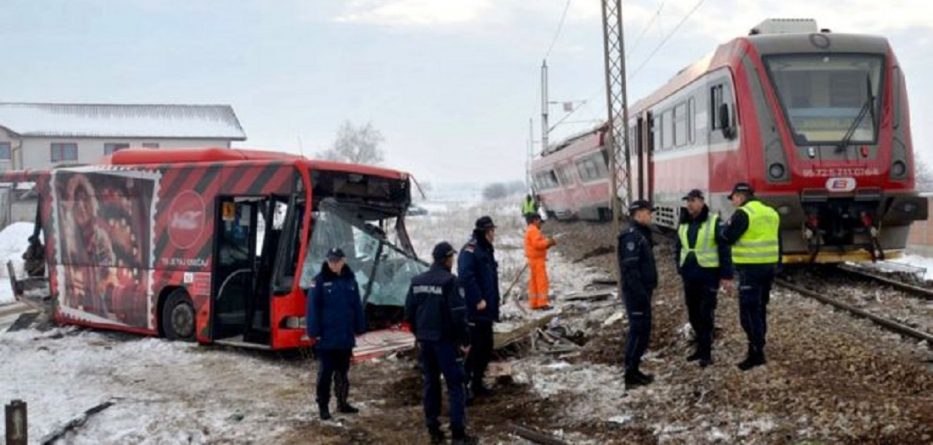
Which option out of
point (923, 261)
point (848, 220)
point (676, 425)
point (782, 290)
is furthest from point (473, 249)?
point (923, 261)

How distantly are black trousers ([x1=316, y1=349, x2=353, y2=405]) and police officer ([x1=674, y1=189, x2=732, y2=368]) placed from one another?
3.32 metres

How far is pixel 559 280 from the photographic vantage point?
17109 mm

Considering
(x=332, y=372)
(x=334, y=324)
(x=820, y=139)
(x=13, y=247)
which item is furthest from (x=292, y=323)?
(x=13, y=247)

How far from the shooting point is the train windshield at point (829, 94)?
11.7m

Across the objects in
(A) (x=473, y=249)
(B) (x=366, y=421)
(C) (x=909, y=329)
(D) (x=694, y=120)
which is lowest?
(B) (x=366, y=421)

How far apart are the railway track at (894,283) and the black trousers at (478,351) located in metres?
6.05

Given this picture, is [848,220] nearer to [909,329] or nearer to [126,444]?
[909,329]

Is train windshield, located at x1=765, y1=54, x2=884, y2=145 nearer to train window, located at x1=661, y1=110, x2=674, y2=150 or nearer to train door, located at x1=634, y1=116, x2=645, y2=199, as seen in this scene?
train window, located at x1=661, y1=110, x2=674, y2=150

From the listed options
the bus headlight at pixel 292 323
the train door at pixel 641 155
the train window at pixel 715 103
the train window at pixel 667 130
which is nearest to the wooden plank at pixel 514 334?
the bus headlight at pixel 292 323

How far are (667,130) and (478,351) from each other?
8935 mm

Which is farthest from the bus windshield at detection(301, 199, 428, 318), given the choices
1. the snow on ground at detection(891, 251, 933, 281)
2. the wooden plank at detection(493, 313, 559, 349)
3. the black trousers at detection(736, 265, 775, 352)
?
the snow on ground at detection(891, 251, 933, 281)

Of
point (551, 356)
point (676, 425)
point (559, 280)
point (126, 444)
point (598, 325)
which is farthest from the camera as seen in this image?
point (559, 280)

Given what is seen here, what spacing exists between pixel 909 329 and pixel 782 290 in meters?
2.80

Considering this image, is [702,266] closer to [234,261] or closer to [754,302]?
[754,302]
